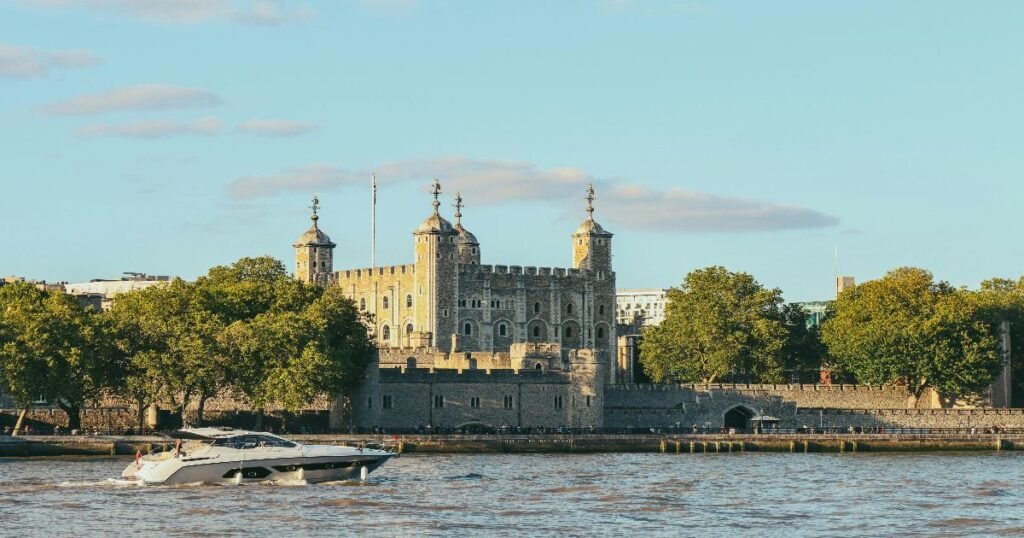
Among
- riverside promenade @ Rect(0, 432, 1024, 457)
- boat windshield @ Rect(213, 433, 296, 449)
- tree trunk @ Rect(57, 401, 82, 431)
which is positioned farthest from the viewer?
tree trunk @ Rect(57, 401, 82, 431)

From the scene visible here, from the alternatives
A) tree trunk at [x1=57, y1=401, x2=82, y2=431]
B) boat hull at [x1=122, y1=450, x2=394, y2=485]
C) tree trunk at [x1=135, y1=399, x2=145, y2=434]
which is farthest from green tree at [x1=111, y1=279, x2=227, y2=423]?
boat hull at [x1=122, y1=450, x2=394, y2=485]

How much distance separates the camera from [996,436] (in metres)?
107

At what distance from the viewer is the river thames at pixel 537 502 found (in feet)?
200

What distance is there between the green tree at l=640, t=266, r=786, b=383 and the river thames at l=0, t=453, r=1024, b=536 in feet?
109

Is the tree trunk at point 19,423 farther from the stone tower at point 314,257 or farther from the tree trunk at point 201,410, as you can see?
the stone tower at point 314,257

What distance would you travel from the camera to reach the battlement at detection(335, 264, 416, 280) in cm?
12875

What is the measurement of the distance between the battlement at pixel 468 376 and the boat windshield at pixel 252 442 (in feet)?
87.6

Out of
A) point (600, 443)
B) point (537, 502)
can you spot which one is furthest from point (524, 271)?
point (537, 502)

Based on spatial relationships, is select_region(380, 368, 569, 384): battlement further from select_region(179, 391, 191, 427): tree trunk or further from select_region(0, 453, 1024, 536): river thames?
select_region(0, 453, 1024, 536): river thames

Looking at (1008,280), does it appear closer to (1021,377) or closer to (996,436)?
(1021,377)

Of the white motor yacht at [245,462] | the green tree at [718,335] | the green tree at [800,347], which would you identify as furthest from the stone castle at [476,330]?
the white motor yacht at [245,462]

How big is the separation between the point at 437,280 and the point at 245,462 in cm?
5357

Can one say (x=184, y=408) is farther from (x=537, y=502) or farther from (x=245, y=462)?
(x=537, y=502)

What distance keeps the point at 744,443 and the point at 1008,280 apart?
4485cm
